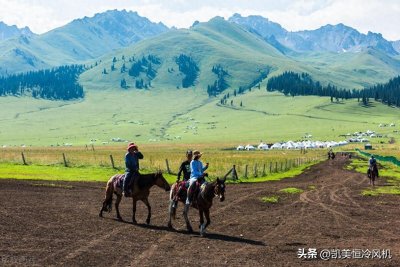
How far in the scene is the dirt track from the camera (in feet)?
53.4

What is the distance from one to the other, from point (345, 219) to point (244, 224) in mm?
5691

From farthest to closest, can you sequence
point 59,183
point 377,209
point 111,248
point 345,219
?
point 59,183 < point 377,209 < point 345,219 < point 111,248

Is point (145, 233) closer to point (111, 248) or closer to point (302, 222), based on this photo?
point (111, 248)

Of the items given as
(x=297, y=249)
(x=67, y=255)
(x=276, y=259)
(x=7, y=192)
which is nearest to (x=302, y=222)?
(x=297, y=249)

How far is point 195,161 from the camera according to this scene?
21188mm

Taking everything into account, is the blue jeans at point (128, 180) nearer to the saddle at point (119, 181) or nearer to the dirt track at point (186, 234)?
the saddle at point (119, 181)

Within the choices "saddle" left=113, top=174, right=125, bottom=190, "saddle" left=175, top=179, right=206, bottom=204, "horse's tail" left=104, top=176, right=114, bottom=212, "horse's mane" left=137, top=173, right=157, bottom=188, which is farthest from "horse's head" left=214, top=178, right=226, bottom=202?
"horse's tail" left=104, top=176, right=114, bottom=212

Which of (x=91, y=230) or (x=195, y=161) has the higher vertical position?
(x=195, y=161)

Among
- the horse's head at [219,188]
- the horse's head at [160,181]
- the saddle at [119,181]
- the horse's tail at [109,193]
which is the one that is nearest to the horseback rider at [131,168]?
the saddle at [119,181]

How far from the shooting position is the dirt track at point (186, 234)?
16.3m

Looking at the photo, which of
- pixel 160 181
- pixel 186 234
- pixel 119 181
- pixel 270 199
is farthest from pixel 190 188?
pixel 270 199

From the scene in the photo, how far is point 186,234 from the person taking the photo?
2105 cm

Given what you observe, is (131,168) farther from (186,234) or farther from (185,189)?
(186,234)

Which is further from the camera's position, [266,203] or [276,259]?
[266,203]
